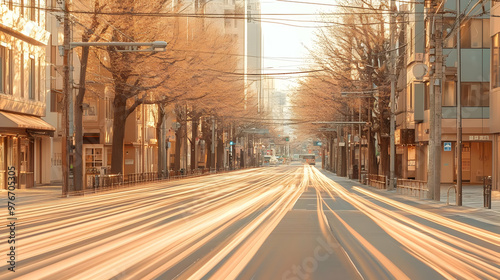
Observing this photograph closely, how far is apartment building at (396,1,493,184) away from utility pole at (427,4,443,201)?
50.5ft

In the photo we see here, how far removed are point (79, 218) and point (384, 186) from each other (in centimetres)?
3269

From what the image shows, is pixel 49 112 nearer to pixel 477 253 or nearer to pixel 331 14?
pixel 331 14

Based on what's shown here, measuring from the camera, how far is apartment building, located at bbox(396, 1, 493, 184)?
52.8m

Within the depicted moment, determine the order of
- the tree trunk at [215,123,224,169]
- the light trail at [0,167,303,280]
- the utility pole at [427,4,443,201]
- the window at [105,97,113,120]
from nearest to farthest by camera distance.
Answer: the light trail at [0,167,303,280], the utility pole at [427,4,443,201], the window at [105,97,113,120], the tree trunk at [215,123,224,169]

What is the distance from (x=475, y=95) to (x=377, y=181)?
31.1ft

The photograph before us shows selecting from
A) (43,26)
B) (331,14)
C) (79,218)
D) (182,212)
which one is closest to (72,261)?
(79,218)

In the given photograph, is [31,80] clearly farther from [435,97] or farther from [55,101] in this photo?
[435,97]

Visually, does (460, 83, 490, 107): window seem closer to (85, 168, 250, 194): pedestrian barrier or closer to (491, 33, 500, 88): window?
(491, 33, 500, 88): window

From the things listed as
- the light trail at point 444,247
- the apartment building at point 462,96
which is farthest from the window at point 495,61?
the light trail at point 444,247

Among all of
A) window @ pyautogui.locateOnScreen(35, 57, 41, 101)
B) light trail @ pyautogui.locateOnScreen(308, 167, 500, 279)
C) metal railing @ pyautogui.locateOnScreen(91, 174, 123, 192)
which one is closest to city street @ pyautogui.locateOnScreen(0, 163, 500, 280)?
light trail @ pyautogui.locateOnScreen(308, 167, 500, 279)

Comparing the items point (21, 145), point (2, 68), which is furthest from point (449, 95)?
point (2, 68)

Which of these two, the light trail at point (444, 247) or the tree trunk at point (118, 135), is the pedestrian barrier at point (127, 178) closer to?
the tree trunk at point (118, 135)

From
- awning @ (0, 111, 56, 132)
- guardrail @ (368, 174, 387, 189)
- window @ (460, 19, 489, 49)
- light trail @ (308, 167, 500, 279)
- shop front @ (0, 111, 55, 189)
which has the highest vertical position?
window @ (460, 19, 489, 49)

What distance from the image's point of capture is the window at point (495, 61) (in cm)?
4222
